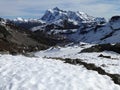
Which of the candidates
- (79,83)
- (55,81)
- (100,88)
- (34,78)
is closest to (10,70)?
(34,78)

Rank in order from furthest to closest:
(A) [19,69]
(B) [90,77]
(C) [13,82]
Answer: (A) [19,69]
(B) [90,77]
(C) [13,82]

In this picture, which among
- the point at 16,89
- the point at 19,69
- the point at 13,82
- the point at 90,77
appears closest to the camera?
the point at 16,89

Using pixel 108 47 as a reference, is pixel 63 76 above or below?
above

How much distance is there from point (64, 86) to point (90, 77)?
2.84m

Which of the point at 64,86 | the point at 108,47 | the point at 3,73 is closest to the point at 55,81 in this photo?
the point at 64,86

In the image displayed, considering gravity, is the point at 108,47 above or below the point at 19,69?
below

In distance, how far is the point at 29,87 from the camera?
45.8 feet

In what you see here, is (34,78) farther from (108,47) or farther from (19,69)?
(108,47)

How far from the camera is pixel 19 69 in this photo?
18172 millimetres

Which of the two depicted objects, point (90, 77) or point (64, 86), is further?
point (90, 77)

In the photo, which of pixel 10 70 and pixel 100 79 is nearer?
pixel 100 79

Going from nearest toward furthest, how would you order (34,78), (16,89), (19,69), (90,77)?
1. (16,89)
2. (34,78)
3. (90,77)
4. (19,69)

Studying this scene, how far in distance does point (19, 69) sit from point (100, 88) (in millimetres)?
6014

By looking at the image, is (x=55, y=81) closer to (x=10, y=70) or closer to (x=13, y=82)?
(x=13, y=82)
